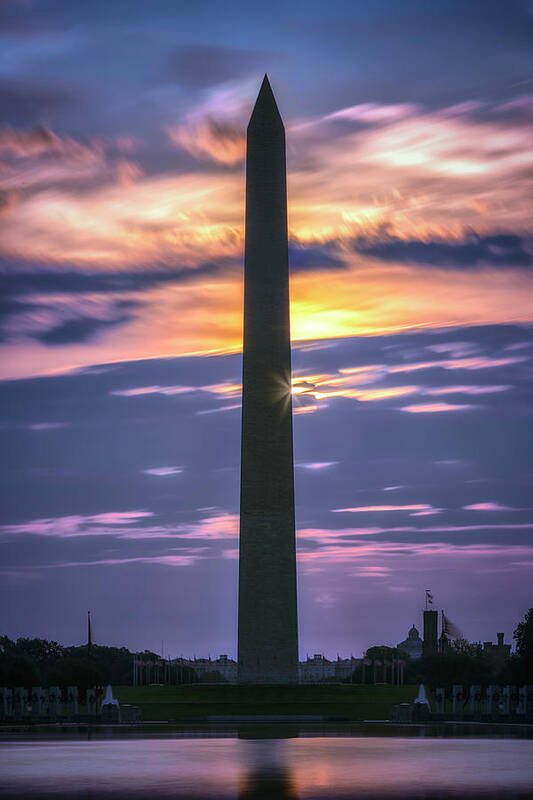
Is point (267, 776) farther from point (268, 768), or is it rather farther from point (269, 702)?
point (269, 702)

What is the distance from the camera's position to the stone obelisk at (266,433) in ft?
210

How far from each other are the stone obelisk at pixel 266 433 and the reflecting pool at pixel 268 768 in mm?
27441

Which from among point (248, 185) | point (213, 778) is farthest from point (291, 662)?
point (213, 778)

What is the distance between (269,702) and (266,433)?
12.8 m

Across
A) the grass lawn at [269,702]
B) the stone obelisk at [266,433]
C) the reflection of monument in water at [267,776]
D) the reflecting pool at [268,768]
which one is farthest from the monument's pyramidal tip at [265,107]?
the reflection of monument in water at [267,776]

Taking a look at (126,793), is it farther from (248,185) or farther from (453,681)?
(453,681)

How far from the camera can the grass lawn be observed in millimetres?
59156

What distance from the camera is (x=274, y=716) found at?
57.2 m

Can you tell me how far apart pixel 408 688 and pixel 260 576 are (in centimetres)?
1207

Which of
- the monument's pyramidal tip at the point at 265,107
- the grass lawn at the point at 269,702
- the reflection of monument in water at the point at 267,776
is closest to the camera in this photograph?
the reflection of monument in water at the point at 267,776

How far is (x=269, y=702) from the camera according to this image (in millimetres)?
60781

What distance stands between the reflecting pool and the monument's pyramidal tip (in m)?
37.2

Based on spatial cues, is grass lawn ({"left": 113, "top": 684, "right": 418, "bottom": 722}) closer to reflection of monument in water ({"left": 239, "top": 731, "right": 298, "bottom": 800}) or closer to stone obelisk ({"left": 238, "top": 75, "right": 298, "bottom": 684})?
stone obelisk ({"left": 238, "top": 75, "right": 298, "bottom": 684})

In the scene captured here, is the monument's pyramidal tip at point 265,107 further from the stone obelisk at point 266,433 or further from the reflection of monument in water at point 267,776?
the reflection of monument in water at point 267,776
